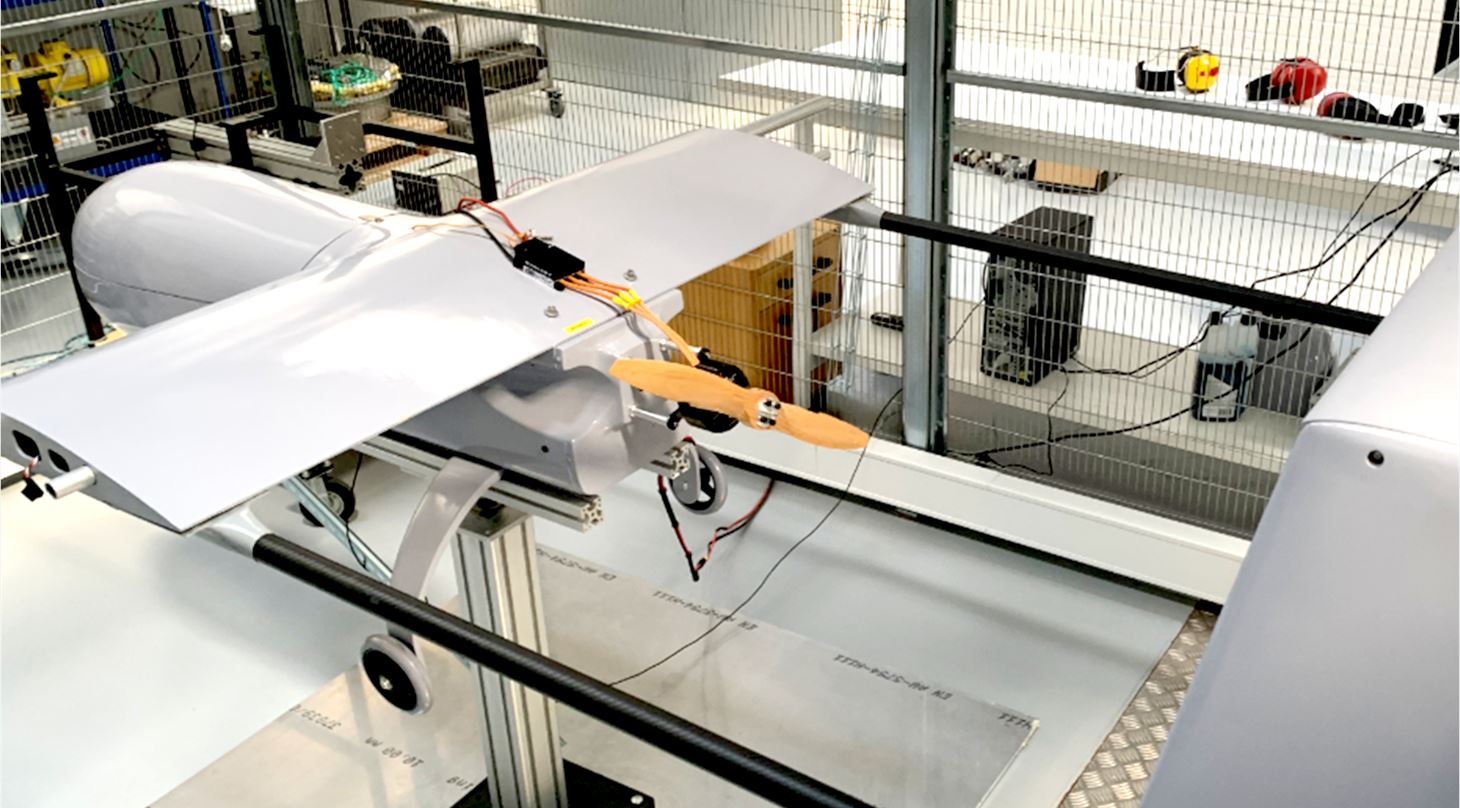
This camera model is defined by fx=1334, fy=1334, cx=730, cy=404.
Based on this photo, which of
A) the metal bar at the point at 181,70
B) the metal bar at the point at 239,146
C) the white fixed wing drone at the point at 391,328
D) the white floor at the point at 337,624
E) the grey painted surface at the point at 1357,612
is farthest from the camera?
the metal bar at the point at 181,70

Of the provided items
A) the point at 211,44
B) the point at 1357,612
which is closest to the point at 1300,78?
the point at 1357,612

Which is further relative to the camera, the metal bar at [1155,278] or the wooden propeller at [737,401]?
the metal bar at [1155,278]

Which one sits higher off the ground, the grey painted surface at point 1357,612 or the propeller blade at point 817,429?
the grey painted surface at point 1357,612

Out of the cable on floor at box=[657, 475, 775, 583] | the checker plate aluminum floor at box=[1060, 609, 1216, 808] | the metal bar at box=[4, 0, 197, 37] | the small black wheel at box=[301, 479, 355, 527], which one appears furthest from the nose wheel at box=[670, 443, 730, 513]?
the metal bar at box=[4, 0, 197, 37]

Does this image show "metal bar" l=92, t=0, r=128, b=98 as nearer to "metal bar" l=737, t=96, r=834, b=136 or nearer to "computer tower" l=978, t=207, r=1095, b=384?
"metal bar" l=737, t=96, r=834, b=136

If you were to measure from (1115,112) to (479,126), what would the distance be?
1396 mm

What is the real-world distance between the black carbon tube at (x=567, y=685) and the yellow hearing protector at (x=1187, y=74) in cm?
189

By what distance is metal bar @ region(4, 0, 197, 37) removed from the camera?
138 inches

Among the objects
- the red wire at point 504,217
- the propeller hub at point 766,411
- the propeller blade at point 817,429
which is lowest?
the propeller blade at point 817,429

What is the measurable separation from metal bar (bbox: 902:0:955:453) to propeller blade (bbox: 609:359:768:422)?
1266 mm

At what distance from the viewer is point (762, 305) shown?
11.1ft

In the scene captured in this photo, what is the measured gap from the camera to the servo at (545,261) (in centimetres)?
186

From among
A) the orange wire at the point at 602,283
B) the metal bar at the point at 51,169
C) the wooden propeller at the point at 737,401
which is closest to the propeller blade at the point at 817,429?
the wooden propeller at the point at 737,401

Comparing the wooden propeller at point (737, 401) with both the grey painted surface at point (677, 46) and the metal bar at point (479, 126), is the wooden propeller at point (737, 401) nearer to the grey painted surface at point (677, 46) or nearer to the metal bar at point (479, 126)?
the metal bar at point (479, 126)
